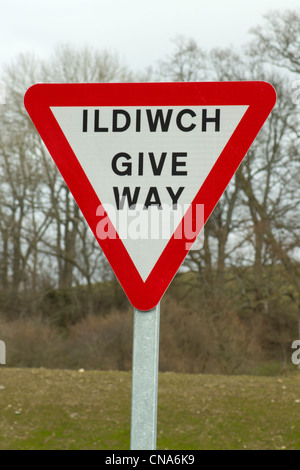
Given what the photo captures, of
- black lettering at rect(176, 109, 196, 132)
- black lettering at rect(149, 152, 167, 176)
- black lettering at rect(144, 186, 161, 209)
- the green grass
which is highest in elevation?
black lettering at rect(176, 109, 196, 132)

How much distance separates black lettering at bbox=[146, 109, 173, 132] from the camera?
1416 mm

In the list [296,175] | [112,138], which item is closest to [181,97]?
[112,138]

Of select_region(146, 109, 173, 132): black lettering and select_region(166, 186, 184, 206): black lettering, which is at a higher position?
select_region(146, 109, 173, 132): black lettering

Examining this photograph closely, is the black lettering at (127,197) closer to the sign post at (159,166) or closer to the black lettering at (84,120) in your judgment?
the sign post at (159,166)

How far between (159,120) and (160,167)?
110 millimetres

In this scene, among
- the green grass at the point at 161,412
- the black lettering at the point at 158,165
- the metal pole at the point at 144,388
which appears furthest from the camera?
the green grass at the point at 161,412

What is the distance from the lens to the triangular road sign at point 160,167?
1.40m

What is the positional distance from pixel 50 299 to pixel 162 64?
10.9m

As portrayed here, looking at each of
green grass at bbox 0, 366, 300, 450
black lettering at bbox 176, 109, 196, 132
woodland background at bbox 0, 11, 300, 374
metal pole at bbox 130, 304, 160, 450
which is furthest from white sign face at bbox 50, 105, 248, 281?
woodland background at bbox 0, 11, 300, 374

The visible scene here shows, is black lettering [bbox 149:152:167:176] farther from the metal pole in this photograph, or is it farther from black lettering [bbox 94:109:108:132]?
the metal pole

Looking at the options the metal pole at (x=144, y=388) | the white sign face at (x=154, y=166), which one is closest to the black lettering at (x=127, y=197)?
the white sign face at (x=154, y=166)

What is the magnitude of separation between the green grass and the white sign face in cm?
713

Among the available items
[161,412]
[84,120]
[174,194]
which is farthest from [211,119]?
[161,412]

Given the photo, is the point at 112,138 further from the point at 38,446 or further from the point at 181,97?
the point at 38,446
